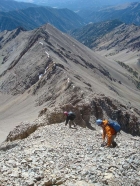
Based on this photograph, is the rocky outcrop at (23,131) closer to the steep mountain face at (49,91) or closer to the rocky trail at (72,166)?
the steep mountain face at (49,91)

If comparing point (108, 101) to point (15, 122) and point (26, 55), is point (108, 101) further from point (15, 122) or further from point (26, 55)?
point (26, 55)

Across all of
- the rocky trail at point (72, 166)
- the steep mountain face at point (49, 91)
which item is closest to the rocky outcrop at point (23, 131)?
the steep mountain face at point (49, 91)

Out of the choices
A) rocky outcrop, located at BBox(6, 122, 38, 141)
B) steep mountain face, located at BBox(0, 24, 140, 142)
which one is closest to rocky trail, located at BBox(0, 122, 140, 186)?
rocky outcrop, located at BBox(6, 122, 38, 141)

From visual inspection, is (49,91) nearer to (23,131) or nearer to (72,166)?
(23,131)

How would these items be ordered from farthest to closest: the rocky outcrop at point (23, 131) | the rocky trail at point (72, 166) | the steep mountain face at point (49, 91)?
1. the steep mountain face at point (49, 91)
2. the rocky outcrop at point (23, 131)
3. the rocky trail at point (72, 166)

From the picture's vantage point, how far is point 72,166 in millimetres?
15500

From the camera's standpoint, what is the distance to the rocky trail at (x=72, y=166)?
14.0 m

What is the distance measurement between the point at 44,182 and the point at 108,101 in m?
32.9

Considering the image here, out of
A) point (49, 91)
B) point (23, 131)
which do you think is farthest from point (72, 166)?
point (49, 91)

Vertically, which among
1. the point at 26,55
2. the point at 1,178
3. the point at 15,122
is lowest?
the point at 15,122

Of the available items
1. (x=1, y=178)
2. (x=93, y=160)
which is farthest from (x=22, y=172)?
(x=93, y=160)

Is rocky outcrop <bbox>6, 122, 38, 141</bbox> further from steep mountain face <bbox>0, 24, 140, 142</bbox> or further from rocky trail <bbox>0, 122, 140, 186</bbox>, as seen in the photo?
rocky trail <bbox>0, 122, 140, 186</bbox>

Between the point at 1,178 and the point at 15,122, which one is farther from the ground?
the point at 1,178

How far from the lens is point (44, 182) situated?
13906 mm
